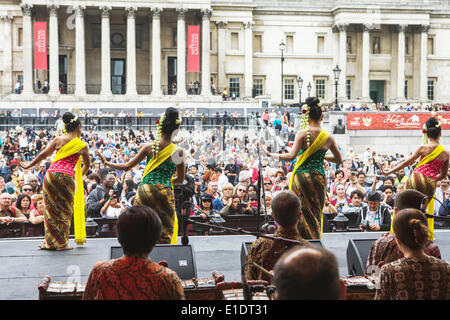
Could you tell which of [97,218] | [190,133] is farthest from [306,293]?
[190,133]

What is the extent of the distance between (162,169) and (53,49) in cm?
5008

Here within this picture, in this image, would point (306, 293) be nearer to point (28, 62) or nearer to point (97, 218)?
point (97, 218)

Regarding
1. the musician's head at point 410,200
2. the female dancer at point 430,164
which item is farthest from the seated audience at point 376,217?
the musician's head at point 410,200

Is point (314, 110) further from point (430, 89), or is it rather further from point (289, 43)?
point (430, 89)

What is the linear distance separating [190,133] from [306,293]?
3438 cm

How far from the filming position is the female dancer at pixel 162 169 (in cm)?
829

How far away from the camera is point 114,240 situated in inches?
426

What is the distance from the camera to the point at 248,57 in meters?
60.4

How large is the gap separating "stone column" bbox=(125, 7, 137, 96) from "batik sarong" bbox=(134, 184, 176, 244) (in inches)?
1928

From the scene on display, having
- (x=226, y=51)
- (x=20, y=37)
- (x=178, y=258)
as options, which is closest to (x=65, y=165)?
(x=178, y=258)

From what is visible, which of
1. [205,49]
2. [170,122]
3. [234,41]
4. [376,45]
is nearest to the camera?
[170,122]

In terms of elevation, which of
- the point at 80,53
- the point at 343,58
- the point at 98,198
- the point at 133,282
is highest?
the point at 343,58

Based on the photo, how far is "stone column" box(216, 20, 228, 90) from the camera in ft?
198
